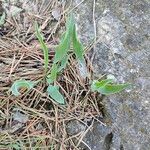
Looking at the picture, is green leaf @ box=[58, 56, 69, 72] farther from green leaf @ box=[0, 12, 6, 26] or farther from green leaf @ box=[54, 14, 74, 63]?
green leaf @ box=[0, 12, 6, 26]

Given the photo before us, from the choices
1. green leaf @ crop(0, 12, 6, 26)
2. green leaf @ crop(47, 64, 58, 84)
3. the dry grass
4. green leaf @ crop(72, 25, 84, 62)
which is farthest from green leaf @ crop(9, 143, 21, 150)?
green leaf @ crop(0, 12, 6, 26)

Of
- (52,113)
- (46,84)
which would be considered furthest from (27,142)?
(46,84)

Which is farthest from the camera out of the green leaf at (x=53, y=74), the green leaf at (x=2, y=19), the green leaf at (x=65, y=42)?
the green leaf at (x=2, y=19)

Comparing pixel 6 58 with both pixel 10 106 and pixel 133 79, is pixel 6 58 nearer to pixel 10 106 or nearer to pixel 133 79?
pixel 10 106

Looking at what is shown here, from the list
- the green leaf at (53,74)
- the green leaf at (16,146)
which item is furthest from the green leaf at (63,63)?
the green leaf at (16,146)

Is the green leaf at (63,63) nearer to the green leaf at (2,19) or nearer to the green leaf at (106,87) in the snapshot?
the green leaf at (106,87)

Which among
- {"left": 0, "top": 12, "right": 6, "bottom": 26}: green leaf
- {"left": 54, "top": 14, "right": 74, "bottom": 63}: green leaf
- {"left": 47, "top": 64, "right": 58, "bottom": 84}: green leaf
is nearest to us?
{"left": 54, "top": 14, "right": 74, "bottom": 63}: green leaf
